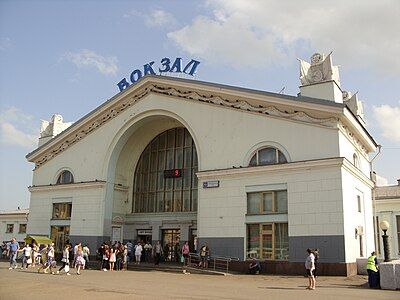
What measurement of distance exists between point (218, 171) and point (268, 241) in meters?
4.81

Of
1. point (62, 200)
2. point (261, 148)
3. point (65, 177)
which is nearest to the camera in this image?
point (261, 148)

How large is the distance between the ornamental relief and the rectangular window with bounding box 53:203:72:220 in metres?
3.96

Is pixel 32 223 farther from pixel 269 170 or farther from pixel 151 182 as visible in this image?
pixel 269 170

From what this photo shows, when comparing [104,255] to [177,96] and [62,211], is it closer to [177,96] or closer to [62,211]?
[62,211]

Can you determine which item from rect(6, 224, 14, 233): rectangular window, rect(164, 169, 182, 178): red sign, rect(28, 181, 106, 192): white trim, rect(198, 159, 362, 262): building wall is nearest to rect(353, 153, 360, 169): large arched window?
rect(198, 159, 362, 262): building wall

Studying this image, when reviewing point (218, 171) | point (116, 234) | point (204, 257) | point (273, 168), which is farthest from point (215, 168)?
point (116, 234)

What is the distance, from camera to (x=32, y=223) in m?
33.3

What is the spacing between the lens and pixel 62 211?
3219 cm

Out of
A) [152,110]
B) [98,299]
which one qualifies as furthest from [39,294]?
[152,110]

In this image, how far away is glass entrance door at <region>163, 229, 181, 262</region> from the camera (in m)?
29.8

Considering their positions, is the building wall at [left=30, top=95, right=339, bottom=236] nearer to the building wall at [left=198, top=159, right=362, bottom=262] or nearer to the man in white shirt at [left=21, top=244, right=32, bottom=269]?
the building wall at [left=198, top=159, right=362, bottom=262]

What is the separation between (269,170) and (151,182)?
11383mm

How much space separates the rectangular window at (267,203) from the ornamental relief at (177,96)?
419cm

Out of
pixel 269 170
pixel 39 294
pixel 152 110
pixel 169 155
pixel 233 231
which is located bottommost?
pixel 39 294
